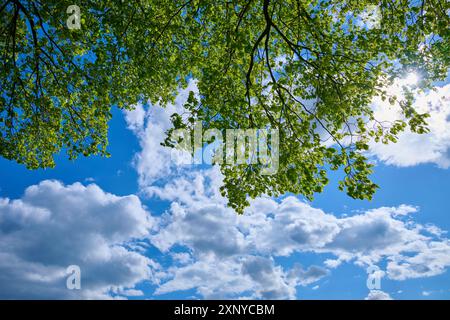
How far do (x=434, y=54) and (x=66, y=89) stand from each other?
15.2 metres

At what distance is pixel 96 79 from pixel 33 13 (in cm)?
318

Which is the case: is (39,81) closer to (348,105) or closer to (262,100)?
(262,100)

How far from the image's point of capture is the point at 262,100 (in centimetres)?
1184

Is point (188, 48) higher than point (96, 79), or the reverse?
point (188, 48)

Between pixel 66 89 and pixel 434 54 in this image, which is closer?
pixel 434 54

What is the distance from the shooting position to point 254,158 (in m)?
12.4

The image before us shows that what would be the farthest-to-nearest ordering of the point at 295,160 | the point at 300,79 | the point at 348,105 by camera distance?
1. the point at 300,79
2. the point at 348,105
3. the point at 295,160

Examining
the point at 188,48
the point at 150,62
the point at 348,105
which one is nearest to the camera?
the point at 348,105
